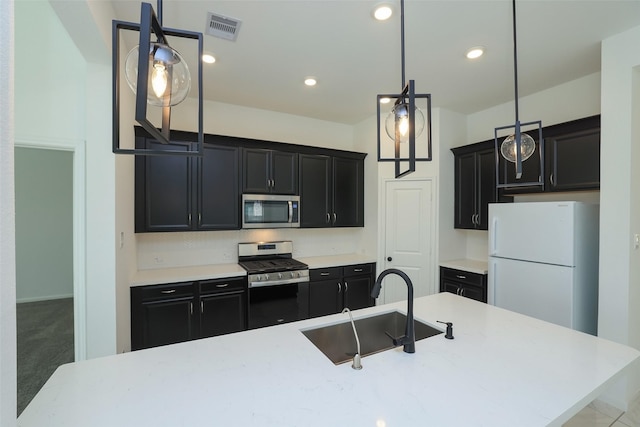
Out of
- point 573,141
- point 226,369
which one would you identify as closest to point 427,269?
point 573,141

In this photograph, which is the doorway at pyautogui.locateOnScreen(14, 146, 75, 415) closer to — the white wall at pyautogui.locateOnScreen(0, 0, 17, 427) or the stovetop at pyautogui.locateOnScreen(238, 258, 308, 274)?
the stovetop at pyautogui.locateOnScreen(238, 258, 308, 274)

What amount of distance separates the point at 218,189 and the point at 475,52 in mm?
2797

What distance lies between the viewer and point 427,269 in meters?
3.65

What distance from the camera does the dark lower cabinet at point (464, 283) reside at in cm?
316

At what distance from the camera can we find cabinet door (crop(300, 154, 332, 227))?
12.1ft

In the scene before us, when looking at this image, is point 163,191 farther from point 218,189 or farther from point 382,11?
point 382,11

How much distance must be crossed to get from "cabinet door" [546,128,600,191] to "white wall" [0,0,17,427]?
3545mm

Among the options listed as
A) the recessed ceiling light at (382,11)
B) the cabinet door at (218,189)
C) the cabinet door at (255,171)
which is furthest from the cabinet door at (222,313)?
the recessed ceiling light at (382,11)

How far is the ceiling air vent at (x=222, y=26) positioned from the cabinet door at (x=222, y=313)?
236 cm

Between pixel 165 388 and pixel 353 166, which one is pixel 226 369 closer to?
pixel 165 388

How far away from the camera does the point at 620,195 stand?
2141mm

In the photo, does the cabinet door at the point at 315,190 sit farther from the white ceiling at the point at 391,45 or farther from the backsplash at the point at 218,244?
the white ceiling at the point at 391,45

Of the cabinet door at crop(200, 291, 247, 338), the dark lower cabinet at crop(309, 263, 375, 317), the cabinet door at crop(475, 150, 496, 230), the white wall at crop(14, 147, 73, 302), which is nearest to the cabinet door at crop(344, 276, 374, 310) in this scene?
the dark lower cabinet at crop(309, 263, 375, 317)

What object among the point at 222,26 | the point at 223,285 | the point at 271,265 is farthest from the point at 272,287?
the point at 222,26
